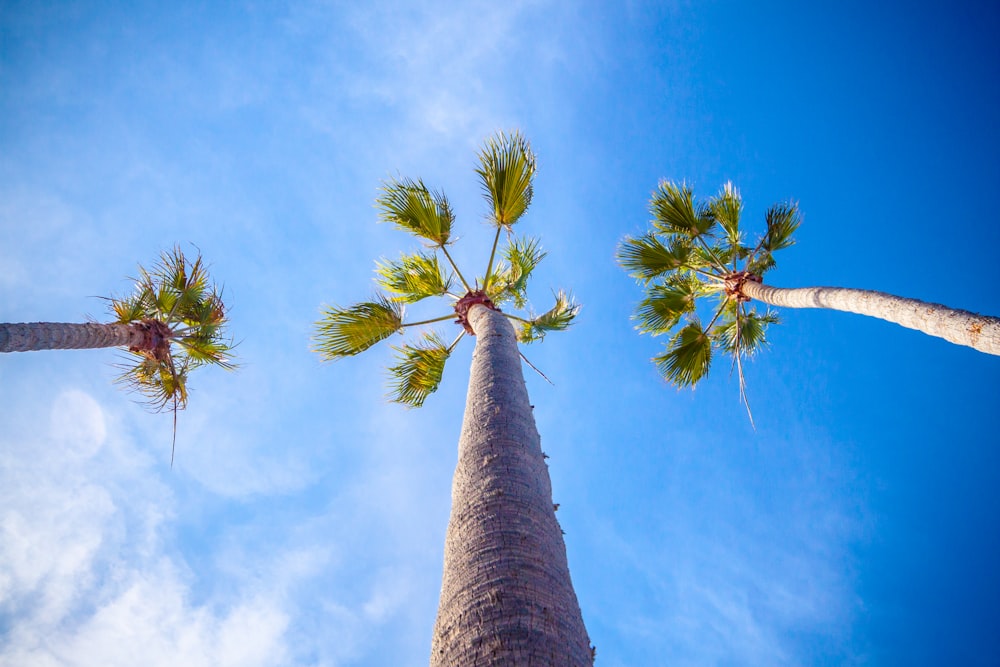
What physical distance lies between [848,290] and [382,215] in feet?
21.1

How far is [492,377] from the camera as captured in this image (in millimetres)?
4109

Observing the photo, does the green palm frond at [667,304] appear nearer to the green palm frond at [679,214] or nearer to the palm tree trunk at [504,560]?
the green palm frond at [679,214]

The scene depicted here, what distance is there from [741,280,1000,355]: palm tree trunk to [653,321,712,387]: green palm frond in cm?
143

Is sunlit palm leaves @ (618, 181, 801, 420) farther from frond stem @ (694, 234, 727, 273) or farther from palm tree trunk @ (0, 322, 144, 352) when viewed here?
palm tree trunk @ (0, 322, 144, 352)

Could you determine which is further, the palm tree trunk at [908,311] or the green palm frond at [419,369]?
the green palm frond at [419,369]

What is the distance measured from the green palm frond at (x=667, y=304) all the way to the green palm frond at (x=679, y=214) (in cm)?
99

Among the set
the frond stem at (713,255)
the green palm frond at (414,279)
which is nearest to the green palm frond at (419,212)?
the green palm frond at (414,279)

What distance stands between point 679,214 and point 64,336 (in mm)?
9084

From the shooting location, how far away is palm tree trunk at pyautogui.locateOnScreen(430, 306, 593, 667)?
1.98 m

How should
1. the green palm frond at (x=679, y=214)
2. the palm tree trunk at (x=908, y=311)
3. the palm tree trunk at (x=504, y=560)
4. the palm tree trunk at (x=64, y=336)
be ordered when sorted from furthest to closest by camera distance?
the green palm frond at (x=679, y=214), the palm tree trunk at (x=64, y=336), the palm tree trunk at (x=908, y=311), the palm tree trunk at (x=504, y=560)

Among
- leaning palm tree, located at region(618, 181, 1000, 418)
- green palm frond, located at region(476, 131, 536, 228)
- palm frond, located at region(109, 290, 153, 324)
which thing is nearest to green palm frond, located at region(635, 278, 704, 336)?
leaning palm tree, located at region(618, 181, 1000, 418)

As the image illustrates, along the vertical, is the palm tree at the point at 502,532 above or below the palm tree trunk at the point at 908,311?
below

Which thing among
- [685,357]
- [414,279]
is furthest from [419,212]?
[685,357]

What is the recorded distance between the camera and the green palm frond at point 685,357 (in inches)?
360
